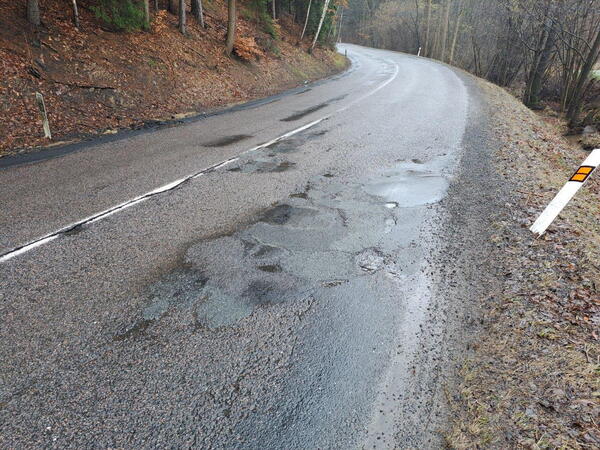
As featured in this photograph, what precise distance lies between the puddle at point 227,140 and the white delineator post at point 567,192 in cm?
596

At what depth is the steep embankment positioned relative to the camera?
841cm

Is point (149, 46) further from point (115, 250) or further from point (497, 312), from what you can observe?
point (497, 312)

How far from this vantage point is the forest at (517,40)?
54.8 ft

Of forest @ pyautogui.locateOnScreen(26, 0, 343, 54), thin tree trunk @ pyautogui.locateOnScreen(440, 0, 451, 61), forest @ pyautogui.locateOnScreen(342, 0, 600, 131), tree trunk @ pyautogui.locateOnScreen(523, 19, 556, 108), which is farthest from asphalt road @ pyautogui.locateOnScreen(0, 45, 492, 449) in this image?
thin tree trunk @ pyautogui.locateOnScreen(440, 0, 451, 61)

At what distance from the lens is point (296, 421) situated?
2.47m

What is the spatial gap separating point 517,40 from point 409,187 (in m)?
23.7

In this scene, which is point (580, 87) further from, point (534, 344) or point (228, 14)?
point (534, 344)

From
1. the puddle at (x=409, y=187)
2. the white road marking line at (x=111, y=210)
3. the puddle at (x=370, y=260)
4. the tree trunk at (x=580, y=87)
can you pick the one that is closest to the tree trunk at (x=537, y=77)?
the tree trunk at (x=580, y=87)

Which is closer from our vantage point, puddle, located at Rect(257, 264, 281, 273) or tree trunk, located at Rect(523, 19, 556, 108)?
puddle, located at Rect(257, 264, 281, 273)

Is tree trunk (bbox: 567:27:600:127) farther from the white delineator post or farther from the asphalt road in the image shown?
the white delineator post

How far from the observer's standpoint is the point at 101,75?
10.1 metres

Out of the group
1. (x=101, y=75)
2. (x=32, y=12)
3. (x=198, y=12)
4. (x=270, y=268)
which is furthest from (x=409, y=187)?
(x=198, y=12)

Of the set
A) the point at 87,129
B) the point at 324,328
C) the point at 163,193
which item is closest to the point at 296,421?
the point at 324,328

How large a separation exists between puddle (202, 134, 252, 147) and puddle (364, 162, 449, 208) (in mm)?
3537
